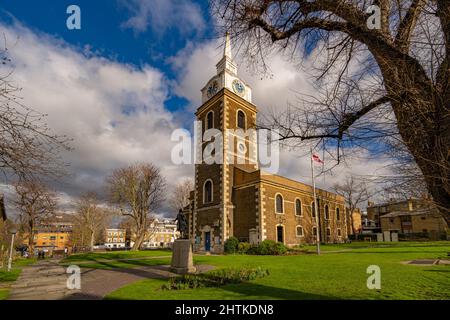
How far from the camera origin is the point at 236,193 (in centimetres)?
2992

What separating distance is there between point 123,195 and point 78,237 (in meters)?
39.2

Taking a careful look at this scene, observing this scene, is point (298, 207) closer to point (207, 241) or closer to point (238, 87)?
point (207, 241)

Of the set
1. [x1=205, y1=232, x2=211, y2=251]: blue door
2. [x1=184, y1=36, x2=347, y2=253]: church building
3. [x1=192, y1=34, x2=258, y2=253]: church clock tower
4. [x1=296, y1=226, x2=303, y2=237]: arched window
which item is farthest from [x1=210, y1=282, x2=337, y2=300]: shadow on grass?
[x1=296, y1=226, x2=303, y2=237]: arched window

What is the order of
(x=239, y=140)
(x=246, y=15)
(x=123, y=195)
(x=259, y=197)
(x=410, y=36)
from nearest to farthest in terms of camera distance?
(x=410, y=36), (x=246, y=15), (x=259, y=197), (x=239, y=140), (x=123, y=195)

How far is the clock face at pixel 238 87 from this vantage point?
33.1 meters

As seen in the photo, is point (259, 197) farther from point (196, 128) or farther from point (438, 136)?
point (438, 136)

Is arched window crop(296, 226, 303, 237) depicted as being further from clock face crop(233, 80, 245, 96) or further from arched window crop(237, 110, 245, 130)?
clock face crop(233, 80, 245, 96)

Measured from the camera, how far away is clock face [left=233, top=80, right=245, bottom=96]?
3312cm

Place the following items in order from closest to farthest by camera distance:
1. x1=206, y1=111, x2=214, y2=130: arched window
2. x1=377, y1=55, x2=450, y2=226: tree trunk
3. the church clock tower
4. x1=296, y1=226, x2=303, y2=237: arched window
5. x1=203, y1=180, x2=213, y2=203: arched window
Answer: x1=377, y1=55, x2=450, y2=226: tree trunk → the church clock tower → x1=203, y1=180, x2=213, y2=203: arched window → x1=296, y1=226, x2=303, y2=237: arched window → x1=206, y1=111, x2=214, y2=130: arched window

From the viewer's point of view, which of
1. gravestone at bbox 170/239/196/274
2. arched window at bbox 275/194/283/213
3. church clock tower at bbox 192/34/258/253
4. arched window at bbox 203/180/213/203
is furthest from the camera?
arched window at bbox 203/180/213/203

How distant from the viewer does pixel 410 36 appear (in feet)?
12.3

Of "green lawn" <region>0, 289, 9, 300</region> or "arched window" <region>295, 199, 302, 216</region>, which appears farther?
"arched window" <region>295, 199, 302, 216</region>

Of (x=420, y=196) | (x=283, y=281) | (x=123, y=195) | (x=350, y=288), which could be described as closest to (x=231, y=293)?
(x=283, y=281)

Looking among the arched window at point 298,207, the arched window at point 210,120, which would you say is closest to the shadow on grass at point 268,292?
the arched window at point 298,207
